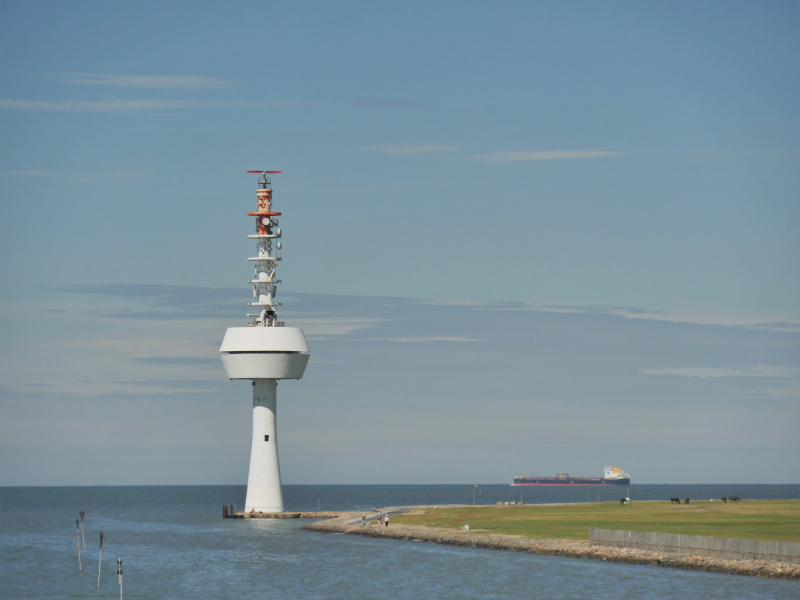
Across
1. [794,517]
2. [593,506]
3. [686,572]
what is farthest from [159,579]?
[593,506]

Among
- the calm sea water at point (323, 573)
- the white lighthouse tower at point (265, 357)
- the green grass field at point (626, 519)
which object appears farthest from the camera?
the white lighthouse tower at point (265, 357)

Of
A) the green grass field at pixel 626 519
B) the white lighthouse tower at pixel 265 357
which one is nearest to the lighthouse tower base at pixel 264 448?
the white lighthouse tower at pixel 265 357

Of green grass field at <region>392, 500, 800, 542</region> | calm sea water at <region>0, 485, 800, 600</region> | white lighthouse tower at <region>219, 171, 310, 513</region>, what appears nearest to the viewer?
calm sea water at <region>0, 485, 800, 600</region>

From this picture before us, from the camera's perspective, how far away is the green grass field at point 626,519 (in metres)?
70.2

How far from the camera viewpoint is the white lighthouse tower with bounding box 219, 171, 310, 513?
324 ft

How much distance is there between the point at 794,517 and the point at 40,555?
57.1 metres

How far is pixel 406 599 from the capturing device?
56.3 meters

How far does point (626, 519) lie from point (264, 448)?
115 ft

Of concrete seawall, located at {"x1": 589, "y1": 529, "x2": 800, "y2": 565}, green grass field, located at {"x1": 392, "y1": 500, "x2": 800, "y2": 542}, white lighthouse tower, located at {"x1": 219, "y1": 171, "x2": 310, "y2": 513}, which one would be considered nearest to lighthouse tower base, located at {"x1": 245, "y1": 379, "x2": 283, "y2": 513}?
white lighthouse tower, located at {"x1": 219, "y1": 171, "x2": 310, "y2": 513}

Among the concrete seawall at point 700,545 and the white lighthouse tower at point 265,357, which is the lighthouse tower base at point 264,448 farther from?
the concrete seawall at point 700,545

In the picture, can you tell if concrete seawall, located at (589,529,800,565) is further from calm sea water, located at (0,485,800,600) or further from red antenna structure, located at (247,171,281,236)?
red antenna structure, located at (247,171,281,236)

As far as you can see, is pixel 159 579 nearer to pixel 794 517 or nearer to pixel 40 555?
pixel 40 555

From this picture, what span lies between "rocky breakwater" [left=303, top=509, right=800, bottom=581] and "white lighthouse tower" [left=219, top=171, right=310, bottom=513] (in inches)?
293

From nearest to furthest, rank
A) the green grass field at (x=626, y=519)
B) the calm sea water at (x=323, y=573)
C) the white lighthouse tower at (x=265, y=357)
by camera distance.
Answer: the calm sea water at (x=323, y=573) → the green grass field at (x=626, y=519) → the white lighthouse tower at (x=265, y=357)
